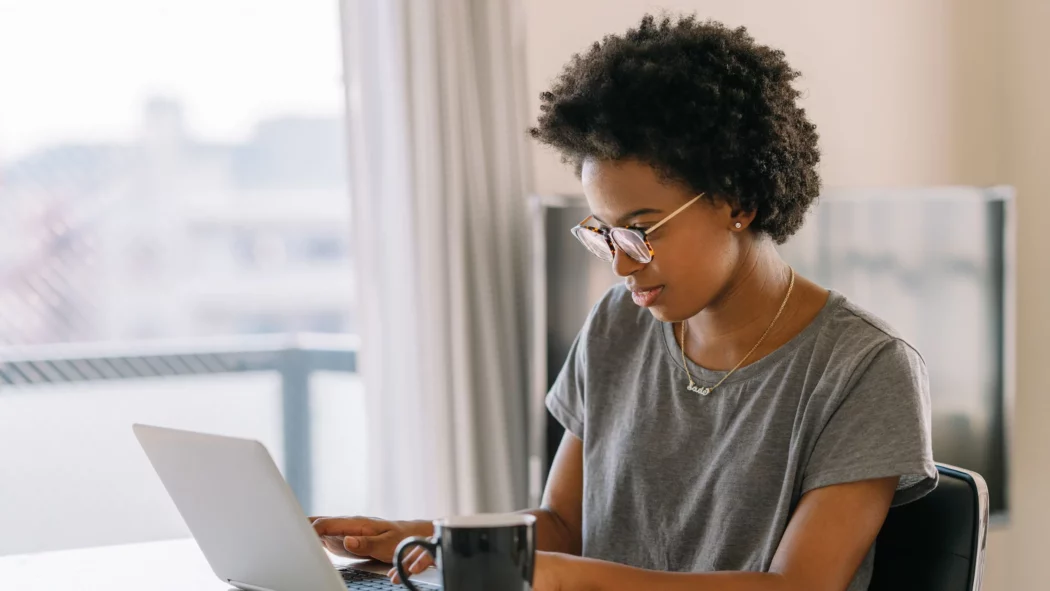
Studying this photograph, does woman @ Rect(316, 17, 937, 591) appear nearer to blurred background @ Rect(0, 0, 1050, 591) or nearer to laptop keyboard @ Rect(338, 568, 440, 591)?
laptop keyboard @ Rect(338, 568, 440, 591)

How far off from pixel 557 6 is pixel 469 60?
0.29 metres

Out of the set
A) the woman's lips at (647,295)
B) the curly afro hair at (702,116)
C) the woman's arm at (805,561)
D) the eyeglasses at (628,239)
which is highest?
the curly afro hair at (702,116)

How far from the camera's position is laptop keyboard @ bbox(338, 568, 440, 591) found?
1117mm

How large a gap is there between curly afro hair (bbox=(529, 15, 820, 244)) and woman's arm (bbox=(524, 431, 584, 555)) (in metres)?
0.43

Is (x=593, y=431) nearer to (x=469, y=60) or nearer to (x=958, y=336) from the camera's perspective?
(x=469, y=60)

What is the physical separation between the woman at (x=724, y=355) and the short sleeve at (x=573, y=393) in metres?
0.10

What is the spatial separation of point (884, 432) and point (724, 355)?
27 cm

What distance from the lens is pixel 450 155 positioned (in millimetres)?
2578

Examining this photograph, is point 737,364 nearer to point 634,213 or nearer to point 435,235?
point 634,213

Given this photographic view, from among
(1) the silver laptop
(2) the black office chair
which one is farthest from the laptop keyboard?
(2) the black office chair

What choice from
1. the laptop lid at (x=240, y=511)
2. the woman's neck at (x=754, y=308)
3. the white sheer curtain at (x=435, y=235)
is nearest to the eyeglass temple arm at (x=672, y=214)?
the woman's neck at (x=754, y=308)

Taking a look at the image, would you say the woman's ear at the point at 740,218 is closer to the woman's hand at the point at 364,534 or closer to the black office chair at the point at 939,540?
the black office chair at the point at 939,540

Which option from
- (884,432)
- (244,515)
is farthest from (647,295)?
(244,515)

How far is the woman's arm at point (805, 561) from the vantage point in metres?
1.05
